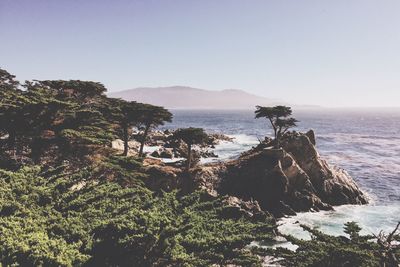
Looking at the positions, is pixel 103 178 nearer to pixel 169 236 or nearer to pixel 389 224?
pixel 169 236

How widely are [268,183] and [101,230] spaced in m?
21.9

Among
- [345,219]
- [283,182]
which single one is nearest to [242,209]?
[283,182]

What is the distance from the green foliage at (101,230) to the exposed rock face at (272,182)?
14.4 meters

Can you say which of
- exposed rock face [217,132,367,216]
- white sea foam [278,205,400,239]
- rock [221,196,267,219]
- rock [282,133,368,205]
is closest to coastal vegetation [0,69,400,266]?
rock [221,196,267,219]

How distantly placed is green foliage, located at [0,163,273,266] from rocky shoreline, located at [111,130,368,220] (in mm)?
13871

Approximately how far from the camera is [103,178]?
19.8 metres

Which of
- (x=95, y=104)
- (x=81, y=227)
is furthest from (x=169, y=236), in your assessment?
(x=95, y=104)

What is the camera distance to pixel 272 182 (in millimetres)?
31859

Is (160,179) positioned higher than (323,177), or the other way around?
(160,179)

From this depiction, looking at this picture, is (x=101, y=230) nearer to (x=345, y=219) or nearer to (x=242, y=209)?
(x=242, y=209)

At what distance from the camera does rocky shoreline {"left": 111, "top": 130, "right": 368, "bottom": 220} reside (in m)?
30.1

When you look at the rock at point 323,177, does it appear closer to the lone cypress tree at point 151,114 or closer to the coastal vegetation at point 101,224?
the lone cypress tree at point 151,114

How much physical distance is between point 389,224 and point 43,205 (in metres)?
27.1

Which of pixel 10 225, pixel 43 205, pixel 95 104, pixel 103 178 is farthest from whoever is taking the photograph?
pixel 95 104
